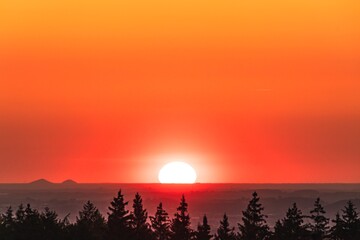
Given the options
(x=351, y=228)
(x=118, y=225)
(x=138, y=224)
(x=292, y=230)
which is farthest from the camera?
(x=138, y=224)

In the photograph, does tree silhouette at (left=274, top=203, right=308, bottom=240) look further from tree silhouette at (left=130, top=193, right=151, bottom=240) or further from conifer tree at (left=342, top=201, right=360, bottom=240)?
tree silhouette at (left=130, top=193, right=151, bottom=240)

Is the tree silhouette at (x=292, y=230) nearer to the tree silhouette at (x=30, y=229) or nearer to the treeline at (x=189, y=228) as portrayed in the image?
the treeline at (x=189, y=228)

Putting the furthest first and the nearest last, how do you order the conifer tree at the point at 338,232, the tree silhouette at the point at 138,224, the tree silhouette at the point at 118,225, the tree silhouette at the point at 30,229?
1. the tree silhouette at the point at 30,229
2. the tree silhouette at the point at 138,224
3. the tree silhouette at the point at 118,225
4. the conifer tree at the point at 338,232

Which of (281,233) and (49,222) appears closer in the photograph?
(281,233)

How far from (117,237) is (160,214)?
13093 millimetres

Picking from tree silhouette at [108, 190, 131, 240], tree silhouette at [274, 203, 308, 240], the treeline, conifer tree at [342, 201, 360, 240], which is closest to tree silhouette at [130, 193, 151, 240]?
the treeline

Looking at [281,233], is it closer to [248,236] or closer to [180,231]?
[248,236]

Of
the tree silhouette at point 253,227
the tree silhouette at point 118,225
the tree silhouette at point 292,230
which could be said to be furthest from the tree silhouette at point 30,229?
the tree silhouette at point 292,230

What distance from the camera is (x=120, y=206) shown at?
122 meters

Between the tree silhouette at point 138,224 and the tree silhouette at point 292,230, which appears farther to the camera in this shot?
the tree silhouette at point 138,224

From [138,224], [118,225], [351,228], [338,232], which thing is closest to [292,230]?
[338,232]

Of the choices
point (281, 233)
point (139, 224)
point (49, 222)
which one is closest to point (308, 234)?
point (281, 233)

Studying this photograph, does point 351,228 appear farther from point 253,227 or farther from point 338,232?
point 253,227

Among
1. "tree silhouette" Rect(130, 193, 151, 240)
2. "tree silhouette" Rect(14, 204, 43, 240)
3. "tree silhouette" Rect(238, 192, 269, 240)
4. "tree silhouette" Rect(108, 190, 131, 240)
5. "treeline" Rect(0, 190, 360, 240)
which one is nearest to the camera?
"treeline" Rect(0, 190, 360, 240)
